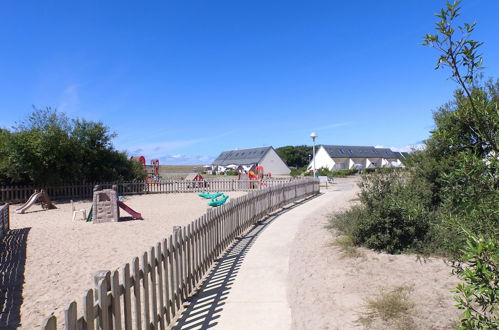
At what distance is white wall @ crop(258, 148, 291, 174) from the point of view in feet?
206

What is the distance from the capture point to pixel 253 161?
63.0m

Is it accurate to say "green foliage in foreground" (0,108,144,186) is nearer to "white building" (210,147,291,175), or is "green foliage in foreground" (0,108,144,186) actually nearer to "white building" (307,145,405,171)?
"white building" (210,147,291,175)

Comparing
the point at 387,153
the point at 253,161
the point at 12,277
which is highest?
the point at 387,153

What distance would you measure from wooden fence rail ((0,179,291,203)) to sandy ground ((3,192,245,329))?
→ 4823 millimetres

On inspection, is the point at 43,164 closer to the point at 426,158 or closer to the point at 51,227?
the point at 51,227

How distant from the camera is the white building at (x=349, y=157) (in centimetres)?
6075

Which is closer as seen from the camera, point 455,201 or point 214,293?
point 455,201

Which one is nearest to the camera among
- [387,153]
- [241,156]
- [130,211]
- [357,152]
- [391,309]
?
[391,309]

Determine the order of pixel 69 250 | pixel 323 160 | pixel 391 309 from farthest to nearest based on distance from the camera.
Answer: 1. pixel 323 160
2. pixel 69 250
3. pixel 391 309

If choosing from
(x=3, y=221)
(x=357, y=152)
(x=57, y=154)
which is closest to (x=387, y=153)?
(x=357, y=152)

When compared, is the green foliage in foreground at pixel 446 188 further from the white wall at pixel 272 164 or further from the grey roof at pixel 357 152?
the grey roof at pixel 357 152

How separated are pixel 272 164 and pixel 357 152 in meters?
17.5

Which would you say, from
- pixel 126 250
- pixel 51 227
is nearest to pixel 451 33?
pixel 126 250

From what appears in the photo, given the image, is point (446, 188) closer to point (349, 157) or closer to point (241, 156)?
point (349, 157)
